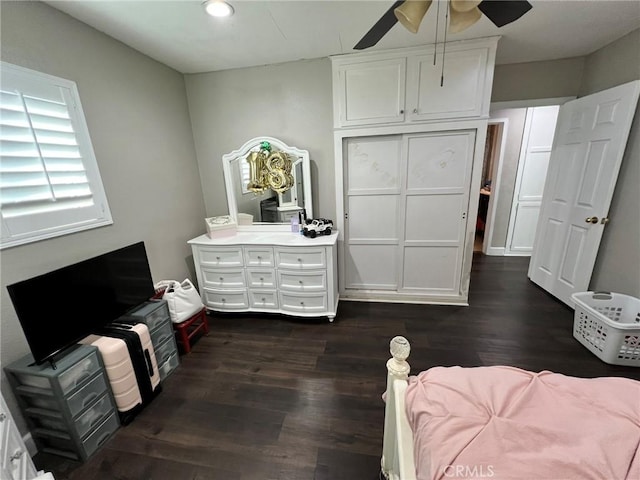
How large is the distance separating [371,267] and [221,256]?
160 centimetres

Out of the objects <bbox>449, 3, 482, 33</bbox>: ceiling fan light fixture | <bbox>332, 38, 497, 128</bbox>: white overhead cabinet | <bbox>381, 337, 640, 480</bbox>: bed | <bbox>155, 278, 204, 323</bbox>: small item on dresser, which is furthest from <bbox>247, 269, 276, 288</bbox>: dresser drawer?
<bbox>449, 3, 482, 33</bbox>: ceiling fan light fixture

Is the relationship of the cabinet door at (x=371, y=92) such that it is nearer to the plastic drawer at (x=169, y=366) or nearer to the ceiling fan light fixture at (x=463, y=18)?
the ceiling fan light fixture at (x=463, y=18)

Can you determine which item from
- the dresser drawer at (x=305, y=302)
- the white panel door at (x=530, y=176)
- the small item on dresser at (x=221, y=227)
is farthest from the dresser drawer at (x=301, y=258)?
the white panel door at (x=530, y=176)

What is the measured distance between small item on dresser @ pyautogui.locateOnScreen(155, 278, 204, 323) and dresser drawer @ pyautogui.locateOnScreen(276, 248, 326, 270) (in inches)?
32.4

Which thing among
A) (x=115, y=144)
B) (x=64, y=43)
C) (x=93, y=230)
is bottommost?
(x=93, y=230)

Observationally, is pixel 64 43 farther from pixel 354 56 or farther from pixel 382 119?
pixel 382 119

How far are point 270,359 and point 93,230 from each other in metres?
1.61

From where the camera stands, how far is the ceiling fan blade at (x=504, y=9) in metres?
0.98

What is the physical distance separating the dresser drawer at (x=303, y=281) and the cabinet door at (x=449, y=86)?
5.67 ft

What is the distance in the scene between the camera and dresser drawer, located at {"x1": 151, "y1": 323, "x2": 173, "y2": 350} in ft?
6.27

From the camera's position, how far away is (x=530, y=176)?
12.7 ft

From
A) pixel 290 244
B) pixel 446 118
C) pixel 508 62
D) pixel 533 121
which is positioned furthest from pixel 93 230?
pixel 533 121

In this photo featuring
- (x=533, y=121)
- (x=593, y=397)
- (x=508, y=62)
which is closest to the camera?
(x=593, y=397)

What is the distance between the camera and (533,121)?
367cm
